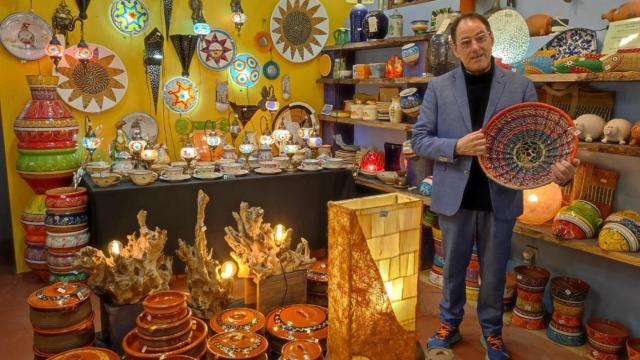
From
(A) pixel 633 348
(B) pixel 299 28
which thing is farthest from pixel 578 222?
(B) pixel 299 28

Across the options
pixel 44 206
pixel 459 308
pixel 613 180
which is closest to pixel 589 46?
pixel 613 180

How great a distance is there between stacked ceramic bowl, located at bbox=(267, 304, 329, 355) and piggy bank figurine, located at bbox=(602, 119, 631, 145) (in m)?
1.67

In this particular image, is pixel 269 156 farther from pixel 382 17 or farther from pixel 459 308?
pixel 459 308

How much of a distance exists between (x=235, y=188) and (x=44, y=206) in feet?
4.16

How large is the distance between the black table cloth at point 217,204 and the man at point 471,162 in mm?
1485

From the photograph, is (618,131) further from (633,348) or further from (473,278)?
(473,278)

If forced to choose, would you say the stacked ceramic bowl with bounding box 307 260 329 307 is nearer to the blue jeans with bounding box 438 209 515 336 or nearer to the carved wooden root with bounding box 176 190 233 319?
the carved wooden root with bounding box 176 190 233 319

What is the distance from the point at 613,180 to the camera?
8.20ft

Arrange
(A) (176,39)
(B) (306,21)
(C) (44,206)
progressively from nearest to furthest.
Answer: (C) (44,206), (A) (176,39), (B) (306,21)

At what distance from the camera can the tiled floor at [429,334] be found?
2.40m

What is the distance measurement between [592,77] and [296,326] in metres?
1.80

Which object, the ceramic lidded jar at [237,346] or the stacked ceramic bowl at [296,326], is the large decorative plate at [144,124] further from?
the ceramic lidded jar at [237,346]

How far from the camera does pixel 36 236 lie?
318 cm

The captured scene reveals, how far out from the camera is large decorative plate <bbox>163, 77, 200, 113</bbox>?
379 cm
